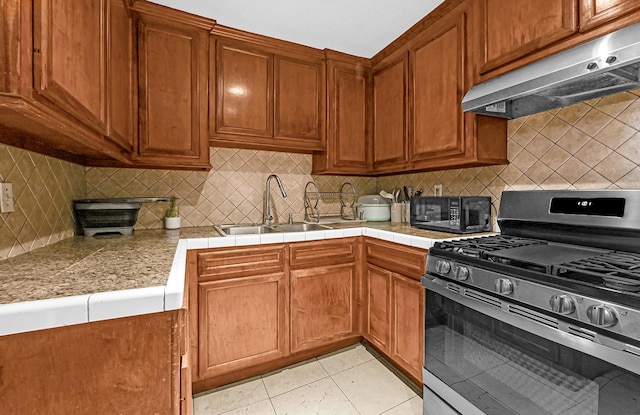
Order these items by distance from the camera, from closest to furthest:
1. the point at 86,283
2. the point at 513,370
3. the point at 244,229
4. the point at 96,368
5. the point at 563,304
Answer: the point at 96,368 → the point at 86,283 → the point at 563,304 → the point at 513,370 → the point at 244,229

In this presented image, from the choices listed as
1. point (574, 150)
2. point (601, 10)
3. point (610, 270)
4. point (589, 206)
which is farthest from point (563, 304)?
point (601, 10)

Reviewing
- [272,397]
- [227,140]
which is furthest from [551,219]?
[227,140]

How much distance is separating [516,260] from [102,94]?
1.75 meters

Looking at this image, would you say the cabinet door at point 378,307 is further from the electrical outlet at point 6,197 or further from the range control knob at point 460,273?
the electrical outlet at point 6,197

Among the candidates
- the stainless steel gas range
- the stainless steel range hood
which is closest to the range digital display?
the stainless steel gas range

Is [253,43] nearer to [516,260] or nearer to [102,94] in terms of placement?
[102,94]

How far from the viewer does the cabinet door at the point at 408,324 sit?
1628mm

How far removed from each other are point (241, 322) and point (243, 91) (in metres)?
1.59

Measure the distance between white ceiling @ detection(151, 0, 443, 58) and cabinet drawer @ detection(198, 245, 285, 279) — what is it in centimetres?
148

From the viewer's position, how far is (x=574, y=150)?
1.47m

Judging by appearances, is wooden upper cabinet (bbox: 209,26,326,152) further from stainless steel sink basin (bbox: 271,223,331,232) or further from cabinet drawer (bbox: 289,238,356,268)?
cabinet drawer (bbox: 289,238,356,268)

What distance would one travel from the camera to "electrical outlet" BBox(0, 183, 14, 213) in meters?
1.04

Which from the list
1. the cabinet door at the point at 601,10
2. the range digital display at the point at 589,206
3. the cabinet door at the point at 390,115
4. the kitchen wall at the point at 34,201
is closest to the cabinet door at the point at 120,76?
the kitchen wall at the point at 34,201

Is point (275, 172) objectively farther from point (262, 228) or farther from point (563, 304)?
point (563, 304)
